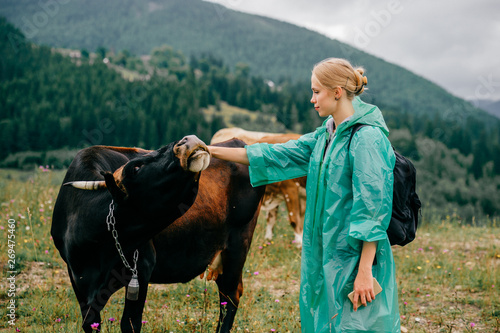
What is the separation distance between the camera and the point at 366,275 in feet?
7.39

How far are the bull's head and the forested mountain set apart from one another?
127 ft

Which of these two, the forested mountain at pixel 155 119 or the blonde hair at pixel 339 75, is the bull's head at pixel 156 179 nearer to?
the blonde hair at pixel 339 75

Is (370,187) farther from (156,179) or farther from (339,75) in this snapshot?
(156,179)

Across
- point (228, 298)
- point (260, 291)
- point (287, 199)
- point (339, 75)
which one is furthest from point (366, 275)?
point (287, 199)

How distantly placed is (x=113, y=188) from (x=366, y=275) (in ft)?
5.32

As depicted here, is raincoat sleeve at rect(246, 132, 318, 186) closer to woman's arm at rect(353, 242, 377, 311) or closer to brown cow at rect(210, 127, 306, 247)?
woman's arm at rect(353, 242, 377, 311)

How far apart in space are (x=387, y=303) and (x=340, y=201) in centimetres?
65

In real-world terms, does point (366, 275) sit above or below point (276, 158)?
below

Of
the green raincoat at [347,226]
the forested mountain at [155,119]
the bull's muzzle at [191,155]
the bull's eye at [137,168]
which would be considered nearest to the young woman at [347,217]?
the green raincoat at [347,226]

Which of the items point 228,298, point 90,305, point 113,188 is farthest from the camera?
point 228,298


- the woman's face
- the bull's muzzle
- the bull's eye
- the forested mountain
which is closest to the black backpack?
the woman's face

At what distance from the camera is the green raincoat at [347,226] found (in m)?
2.25

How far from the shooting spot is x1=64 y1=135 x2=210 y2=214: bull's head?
97.3 inches

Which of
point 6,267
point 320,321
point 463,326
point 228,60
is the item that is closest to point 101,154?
point 320,321
